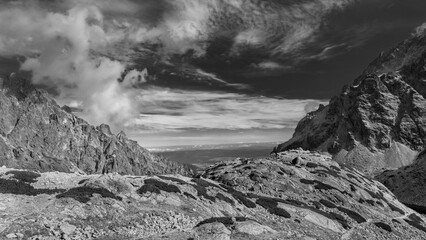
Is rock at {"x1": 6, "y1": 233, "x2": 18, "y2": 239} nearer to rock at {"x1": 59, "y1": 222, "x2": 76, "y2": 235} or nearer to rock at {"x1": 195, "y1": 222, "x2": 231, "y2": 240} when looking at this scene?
rock at {"x1": 59, "y1": 222, "x2": 76, "y2": 235}

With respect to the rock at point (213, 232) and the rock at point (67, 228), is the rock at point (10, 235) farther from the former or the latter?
the rock at point (213, 232)

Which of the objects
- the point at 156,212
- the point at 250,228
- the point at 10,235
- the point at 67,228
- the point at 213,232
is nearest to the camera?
the point at 10,235

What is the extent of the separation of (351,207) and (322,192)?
5781mm

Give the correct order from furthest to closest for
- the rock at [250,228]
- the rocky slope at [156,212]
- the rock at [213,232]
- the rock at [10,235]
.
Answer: the rock at [250,228] < the rock at [213,232] < the rocky slope at [156,212] < the rock at [10,235]

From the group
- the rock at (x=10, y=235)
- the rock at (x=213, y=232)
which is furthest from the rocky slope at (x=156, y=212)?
the rock at (x=10, y=235)

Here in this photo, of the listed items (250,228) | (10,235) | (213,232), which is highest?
(10,235)

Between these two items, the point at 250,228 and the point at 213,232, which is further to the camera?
the point at 250,228

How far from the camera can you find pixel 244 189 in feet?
187

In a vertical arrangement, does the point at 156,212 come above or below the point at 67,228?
below

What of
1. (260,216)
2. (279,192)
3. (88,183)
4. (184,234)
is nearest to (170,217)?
(184,234)

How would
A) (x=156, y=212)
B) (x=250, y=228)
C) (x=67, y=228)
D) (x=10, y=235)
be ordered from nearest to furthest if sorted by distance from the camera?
(x=10, y=235), (x=67, y=228), (x=250, y=228), (x=156, y=212)

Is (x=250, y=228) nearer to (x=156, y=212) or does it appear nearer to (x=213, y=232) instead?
(x=213, y=232)

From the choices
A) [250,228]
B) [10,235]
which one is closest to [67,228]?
[10,235]

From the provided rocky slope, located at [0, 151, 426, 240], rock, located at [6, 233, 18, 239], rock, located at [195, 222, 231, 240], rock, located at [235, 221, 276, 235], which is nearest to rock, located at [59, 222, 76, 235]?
rocky slope, located at [0, 151, 426, 240]
